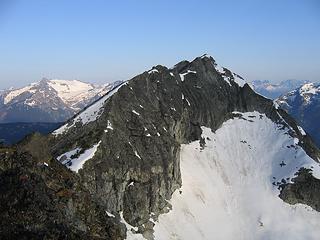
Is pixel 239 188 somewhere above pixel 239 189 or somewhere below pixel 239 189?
above

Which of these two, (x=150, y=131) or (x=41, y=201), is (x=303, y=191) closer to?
(x=150, y=131)

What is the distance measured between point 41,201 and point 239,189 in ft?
309

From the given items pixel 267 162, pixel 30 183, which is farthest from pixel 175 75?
pixel 30 183

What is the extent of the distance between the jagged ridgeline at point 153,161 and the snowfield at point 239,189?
406 millimetres

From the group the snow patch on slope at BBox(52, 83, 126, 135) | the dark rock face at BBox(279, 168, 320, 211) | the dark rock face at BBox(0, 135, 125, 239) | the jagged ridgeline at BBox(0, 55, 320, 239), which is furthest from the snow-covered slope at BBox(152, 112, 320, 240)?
the dark rock face at BBox(0, 135, 125, 239)

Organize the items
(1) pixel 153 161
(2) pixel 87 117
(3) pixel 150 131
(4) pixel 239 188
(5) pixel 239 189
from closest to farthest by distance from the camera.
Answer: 1. (1) pixel 153 161
2. (2) pixel 87 117
3. (3) pixel 150 131
4. (5) pixel 239 189
5. (4) pixel 239 188

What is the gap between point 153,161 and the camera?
447ft

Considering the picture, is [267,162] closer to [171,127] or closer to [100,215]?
[171,127]

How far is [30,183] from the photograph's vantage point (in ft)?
250

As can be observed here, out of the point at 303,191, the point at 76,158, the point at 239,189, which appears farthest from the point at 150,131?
the point at 303,191

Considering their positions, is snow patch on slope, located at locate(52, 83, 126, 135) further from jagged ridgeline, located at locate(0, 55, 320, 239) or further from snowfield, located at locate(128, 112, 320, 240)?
snowfield, located at locate(128, 112, 320, 240)

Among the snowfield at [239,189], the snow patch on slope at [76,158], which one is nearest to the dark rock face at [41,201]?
the snow patch on slope at [76,158]

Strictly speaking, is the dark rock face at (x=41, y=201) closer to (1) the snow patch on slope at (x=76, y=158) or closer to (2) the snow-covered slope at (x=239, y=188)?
(1) the snow patch on slope at (x=76, y=158)

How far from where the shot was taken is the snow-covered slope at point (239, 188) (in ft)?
453
